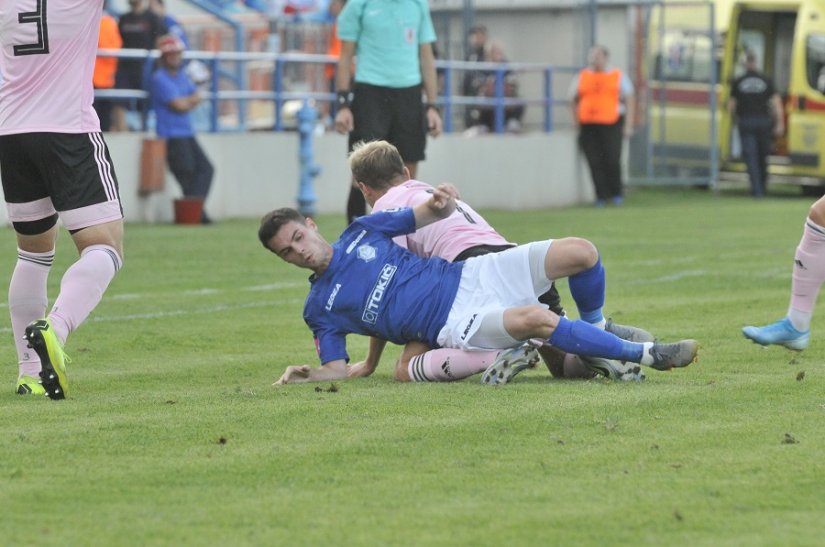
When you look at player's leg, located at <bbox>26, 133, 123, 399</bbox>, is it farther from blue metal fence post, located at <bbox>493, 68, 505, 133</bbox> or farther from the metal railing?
blue metal fence post, located at <bbox>493, 68, 505, 133</bbox>

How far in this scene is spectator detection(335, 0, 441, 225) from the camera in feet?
39.0

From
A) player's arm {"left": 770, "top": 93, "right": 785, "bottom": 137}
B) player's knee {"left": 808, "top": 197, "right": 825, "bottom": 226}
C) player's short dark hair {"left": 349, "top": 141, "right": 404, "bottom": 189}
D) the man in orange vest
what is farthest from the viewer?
player's arm {"left": 770, "top": 93, "right": 785, "bottom": 137}

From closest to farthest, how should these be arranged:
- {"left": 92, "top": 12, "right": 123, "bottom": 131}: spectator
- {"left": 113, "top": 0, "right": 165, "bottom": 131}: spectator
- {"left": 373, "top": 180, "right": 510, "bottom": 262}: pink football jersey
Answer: {"left": 373, "top": 180, "right": 510, "bottom": 262}: pink football jersey → {"left": 92, "top": 12, "right": 123, "bottom": 131}: spectator → {"left": 113, "top": 0, "right": 165, "bottom": 131}: spectator

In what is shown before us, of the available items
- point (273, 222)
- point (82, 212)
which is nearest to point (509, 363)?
point (273, 222)

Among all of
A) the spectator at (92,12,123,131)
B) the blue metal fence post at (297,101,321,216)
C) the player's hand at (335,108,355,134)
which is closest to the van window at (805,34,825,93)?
the blue metal fence post at (297,101,321,216)

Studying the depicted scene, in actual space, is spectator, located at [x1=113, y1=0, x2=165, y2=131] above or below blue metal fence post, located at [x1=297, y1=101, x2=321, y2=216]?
above

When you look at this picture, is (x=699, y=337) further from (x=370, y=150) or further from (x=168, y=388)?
(x=168, y=388)

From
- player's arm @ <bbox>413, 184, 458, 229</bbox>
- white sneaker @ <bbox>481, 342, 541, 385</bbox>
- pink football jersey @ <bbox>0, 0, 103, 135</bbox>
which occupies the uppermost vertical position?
pink football jersey @ <bbox>0, 0, 103, 135</bbox>

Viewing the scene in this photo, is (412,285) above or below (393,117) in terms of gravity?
below

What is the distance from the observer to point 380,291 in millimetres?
7055

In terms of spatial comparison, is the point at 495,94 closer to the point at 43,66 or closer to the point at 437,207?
the point at 437,207

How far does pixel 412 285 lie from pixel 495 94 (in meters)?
16.5

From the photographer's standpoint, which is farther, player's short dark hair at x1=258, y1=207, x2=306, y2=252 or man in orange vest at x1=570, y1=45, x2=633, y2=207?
man in orange vest at x1=570, y1=45, x2=633, y2=207

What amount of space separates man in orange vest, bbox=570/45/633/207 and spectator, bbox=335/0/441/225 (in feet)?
39.3
